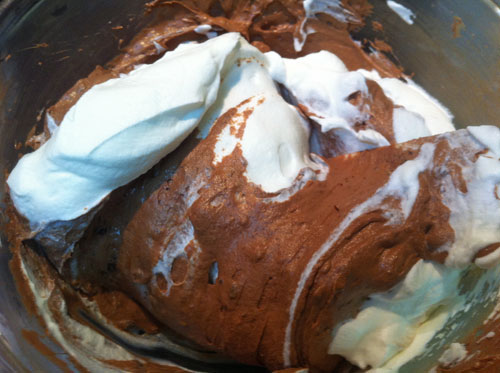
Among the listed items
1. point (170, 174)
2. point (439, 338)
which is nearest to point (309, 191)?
point (170, 174)

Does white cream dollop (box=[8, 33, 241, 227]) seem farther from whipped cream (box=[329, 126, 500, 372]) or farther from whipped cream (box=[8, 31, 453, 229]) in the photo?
whipped cream (box=[329, 126, 500, 372])

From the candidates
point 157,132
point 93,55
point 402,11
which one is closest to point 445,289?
point 157,132

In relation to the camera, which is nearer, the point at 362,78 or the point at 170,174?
the point at 170,174

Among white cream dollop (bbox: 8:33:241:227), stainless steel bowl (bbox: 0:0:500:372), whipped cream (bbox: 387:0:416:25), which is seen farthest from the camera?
whipped cream (bbox: 387:0:416:25)

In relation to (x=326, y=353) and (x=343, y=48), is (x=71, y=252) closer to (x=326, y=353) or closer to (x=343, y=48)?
(x=326, y=353)

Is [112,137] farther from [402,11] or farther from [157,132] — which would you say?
[402,11]

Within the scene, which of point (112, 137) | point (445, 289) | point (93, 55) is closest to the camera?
point (112, 137)

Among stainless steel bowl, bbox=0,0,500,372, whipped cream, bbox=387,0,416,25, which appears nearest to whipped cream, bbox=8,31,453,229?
stainless steel bowl, bbox=0,0,500,372

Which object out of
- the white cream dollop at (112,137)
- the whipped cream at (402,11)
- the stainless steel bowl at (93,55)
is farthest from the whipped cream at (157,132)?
the whipped cream at (402,11)

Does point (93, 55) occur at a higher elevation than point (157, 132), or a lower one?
lower
